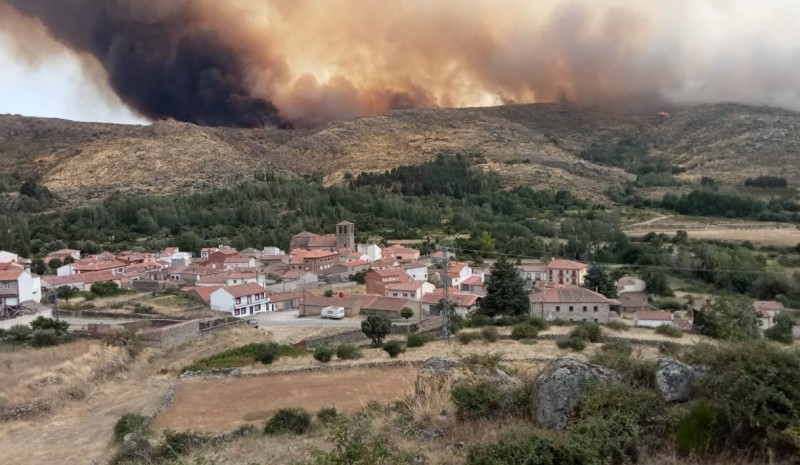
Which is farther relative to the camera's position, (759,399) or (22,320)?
(22,320)

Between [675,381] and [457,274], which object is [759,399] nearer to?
[675,381]

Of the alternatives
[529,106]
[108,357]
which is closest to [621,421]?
[108,357]

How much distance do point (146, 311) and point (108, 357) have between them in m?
14.8

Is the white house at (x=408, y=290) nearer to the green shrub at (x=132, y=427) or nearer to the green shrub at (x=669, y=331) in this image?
the green shrub at (x=669, y=331)

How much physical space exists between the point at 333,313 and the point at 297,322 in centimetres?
231

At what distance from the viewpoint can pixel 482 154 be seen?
5069 inches

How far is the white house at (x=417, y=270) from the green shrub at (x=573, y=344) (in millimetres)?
23868

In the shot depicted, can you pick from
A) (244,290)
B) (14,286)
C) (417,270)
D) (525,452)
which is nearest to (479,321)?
(244,290)

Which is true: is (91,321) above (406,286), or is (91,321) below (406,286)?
below

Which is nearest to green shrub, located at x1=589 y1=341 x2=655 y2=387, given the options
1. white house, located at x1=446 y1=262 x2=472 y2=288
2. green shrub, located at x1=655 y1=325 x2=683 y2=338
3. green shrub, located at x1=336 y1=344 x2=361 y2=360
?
green shrub, located at x1=336 y1=344 x2=361 y2=360

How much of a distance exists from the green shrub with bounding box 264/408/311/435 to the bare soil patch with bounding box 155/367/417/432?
1317 millimetres

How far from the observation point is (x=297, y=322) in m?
36.3

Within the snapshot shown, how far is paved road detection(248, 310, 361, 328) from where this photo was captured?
34.5 metres

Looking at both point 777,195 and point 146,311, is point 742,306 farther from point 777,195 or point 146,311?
point 777,195
